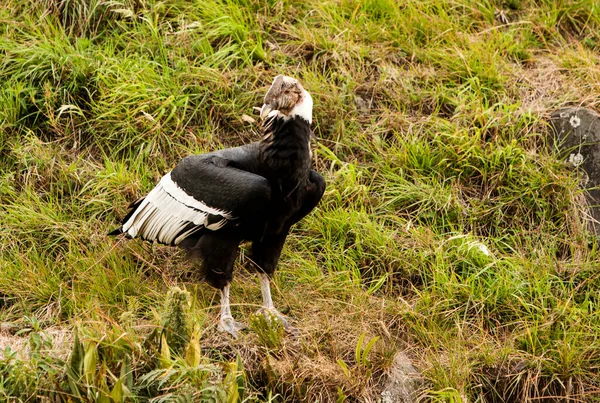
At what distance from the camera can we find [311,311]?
16.3 ft

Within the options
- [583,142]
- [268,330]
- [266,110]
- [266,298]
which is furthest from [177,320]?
[583,142]

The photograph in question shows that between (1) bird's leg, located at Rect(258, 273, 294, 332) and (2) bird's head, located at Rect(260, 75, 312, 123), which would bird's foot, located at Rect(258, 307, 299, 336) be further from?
(2) bird's head, located at Rect(260, 75, 312, 123)

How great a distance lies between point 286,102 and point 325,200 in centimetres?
122

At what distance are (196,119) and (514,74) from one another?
229 centimetres

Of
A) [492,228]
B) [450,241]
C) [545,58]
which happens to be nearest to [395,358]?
[450,241]

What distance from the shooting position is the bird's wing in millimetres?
4469

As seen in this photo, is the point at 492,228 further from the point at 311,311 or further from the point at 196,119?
the point at 196,119

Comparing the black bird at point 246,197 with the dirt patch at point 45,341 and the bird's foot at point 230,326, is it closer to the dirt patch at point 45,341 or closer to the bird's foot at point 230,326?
the bird's foot at point 230,326

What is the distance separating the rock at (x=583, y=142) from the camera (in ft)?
18.9

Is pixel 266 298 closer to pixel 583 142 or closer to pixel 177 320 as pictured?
pixel 177 320

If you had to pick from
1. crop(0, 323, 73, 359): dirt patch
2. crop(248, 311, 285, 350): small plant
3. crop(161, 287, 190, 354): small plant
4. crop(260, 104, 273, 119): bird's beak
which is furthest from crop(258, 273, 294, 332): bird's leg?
crop(0, 323, 73, 359): dirt patch

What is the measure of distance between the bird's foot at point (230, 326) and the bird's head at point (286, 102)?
1.10 meters

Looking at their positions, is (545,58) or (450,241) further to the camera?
(545,58)

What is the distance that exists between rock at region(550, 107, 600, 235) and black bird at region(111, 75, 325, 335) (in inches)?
78.8
